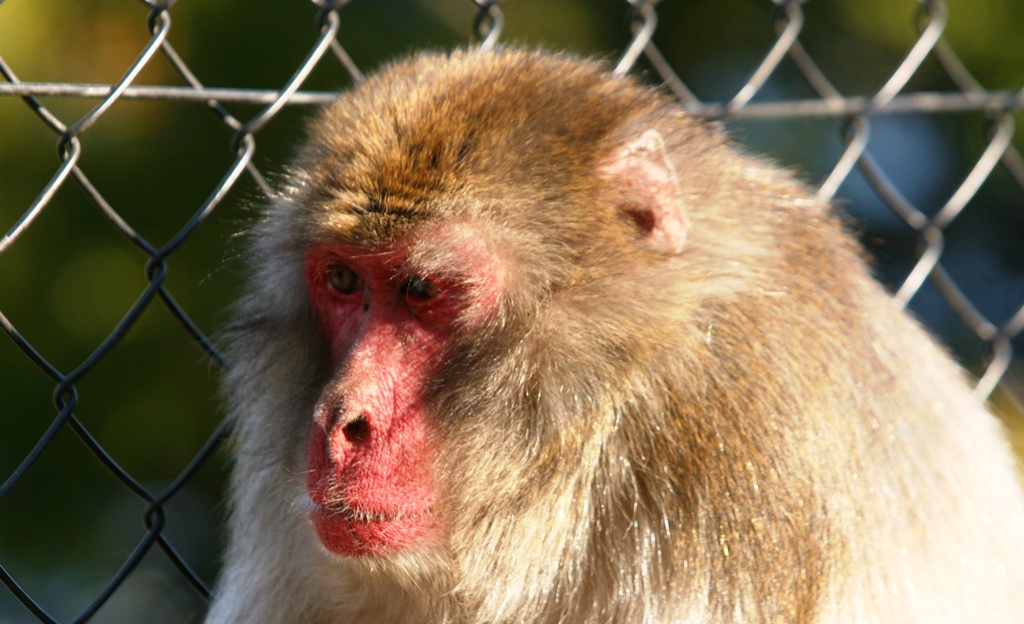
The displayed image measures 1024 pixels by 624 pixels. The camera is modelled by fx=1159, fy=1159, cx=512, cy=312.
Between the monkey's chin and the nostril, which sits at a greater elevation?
the nostril

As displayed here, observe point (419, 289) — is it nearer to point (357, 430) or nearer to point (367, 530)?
point (357, 430)

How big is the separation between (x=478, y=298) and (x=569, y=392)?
0.25 m

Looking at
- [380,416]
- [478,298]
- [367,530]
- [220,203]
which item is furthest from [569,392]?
[220,203]

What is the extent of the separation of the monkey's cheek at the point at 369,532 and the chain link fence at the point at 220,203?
0.54 meters

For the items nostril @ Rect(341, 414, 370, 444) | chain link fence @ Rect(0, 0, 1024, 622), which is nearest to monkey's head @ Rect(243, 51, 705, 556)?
nostril @ Rect(341, 414, 370, 444)

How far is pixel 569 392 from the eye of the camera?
7.11ft

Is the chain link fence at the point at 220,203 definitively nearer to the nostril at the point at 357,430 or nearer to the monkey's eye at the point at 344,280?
the monkey's eye at the point at 344,280

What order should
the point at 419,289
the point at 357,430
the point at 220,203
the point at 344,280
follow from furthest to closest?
the point at 220,203 → the point at 344,280 → the point at 419,289 → the point at 357,430

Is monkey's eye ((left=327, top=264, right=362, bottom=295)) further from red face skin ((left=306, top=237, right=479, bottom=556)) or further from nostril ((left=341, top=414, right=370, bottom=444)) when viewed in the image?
nostril ((left=341, top=414, right=370, bottom=444))

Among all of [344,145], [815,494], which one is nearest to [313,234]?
[344,145]

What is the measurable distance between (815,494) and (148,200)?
391 centimetres

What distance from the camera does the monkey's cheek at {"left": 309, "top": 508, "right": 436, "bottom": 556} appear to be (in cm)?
216

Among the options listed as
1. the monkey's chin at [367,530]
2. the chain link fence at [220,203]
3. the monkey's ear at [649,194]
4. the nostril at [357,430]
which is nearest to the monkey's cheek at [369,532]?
the monkey's chin at [367,530]

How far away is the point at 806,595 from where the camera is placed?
2.20 m
